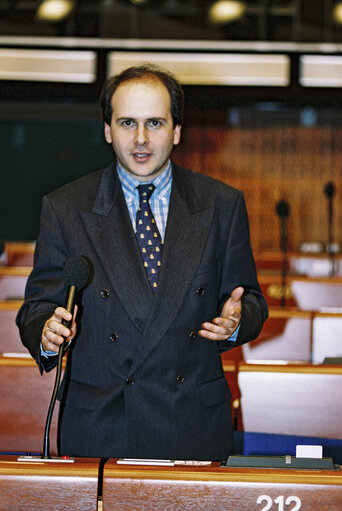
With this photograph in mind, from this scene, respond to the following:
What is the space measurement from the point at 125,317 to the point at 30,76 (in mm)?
5094

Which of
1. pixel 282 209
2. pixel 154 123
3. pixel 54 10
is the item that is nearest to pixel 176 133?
pixel 154 123

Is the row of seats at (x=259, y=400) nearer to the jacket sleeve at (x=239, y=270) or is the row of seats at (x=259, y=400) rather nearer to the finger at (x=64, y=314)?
the jacket sleeve at (x=239, y=270)

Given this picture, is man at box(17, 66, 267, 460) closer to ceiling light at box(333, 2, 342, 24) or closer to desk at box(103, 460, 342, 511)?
desk at box(103, 460, 342, 511)

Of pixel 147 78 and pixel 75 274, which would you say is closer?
pixel 75 274

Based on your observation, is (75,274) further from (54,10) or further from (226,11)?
(226,11)

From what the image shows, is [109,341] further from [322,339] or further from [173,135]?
[322,339]

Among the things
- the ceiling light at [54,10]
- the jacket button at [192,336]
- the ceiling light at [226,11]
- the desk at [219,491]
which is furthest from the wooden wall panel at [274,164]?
the desk at [219,491]

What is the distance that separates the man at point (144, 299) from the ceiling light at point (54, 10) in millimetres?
4999

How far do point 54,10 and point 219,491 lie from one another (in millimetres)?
5968

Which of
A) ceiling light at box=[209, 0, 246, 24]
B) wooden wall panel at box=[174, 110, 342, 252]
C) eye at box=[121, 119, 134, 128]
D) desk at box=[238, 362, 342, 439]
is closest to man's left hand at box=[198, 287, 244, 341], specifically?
eye at box=[121, 119, 134, 128]

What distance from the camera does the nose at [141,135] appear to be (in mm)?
1789

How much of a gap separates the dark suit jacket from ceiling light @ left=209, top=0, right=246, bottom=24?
5312mm

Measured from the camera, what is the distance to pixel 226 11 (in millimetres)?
6867

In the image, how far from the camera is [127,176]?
1.90 metres
